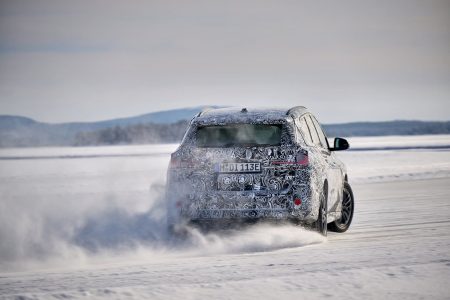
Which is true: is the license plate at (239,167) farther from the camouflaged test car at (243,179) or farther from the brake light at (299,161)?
the brake light at (299,161)

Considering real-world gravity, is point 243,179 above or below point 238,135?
below

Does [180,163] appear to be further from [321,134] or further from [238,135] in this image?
[321,134]

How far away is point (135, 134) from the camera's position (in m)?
147

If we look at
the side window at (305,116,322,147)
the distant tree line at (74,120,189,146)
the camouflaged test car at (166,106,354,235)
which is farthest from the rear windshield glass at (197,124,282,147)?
the distant tree line at (74,120,189,146)

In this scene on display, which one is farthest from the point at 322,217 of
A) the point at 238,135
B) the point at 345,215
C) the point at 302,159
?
the point at 345,215

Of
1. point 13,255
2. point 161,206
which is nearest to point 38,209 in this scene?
point 161,206

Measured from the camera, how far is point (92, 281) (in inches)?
271

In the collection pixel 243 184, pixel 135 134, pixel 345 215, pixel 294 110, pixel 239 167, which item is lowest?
pixel 345 215

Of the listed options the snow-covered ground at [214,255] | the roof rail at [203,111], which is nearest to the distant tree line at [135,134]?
the snow-covered ground at [214,255]

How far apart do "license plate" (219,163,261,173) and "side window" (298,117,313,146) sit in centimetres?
86

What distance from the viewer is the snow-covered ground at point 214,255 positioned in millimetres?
6391

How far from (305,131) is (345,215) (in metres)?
2.33

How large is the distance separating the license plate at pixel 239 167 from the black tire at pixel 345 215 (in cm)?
257

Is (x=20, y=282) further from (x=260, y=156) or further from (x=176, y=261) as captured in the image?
(x=260, y=156)
